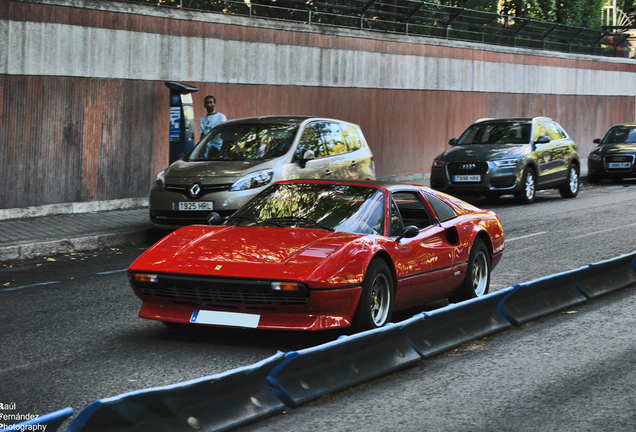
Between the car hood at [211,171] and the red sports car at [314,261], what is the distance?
164 inches

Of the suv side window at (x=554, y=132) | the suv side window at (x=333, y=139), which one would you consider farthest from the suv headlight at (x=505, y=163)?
the suv side window at (x=333, y=139)

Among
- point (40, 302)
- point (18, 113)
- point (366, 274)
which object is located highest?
point (18, 113)

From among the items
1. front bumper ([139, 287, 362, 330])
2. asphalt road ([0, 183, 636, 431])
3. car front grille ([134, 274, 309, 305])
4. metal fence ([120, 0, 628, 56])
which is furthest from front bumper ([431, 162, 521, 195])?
car front grille ([134, 274, 309, 305])

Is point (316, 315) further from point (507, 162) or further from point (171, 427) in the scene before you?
point (507, 162)

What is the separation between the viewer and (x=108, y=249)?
468 inches

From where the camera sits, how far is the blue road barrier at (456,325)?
5914mm

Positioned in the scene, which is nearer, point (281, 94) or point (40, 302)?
point (40, 302)

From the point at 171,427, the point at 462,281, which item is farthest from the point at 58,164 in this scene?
the point at 171,427

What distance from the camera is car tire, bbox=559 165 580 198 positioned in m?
19.7

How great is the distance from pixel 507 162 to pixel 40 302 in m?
11.6

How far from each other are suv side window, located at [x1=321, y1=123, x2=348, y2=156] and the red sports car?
17.0 ft

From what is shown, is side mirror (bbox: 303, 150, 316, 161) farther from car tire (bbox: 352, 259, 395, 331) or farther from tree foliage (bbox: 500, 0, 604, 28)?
tree foliage (bbox: 500, 0, 604, 28)

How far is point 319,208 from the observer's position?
7039mm

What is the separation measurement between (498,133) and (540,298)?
463 inches
